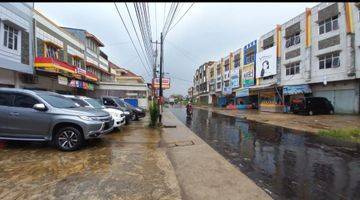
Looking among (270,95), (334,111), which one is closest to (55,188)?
(334,111)

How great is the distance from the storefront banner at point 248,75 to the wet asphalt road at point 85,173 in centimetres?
3651

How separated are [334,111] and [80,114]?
26.8 m

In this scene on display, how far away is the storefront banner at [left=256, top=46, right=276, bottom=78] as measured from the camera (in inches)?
1432

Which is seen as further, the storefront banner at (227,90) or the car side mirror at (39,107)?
the storefront banner at (227,90)

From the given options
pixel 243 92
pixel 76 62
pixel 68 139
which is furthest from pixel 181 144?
pixel 243 92

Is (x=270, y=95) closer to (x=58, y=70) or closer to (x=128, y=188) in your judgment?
(x=58, y=70)

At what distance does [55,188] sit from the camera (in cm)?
497

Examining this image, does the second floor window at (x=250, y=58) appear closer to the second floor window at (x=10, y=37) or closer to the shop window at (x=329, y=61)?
the shop window at (x=329, y=61)

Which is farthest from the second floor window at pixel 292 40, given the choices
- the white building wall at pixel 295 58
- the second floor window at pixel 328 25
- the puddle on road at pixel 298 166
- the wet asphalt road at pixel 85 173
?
the wet asphalt road at pixel 85 173

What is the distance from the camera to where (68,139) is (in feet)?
27.3

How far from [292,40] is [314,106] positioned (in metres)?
10.7

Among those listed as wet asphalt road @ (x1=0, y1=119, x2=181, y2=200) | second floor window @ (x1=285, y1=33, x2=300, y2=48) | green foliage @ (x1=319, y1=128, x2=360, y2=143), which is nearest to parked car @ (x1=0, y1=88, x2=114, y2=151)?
wet asphalt road @ (x1=0, y1=119, x2=181, y2=200)

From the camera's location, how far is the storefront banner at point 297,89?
2988 centimetres

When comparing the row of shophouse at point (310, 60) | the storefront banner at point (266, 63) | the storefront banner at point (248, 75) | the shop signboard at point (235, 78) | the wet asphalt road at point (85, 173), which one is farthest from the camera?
the shop signboard at point (235, 78)
